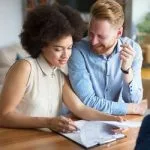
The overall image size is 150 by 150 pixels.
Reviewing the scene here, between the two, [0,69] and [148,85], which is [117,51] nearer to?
[148,85]

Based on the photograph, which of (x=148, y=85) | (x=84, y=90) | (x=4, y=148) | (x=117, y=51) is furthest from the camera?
(x=148, y=85)

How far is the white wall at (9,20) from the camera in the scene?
3.77m

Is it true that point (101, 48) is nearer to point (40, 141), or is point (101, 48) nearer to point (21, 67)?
point (21, 67)

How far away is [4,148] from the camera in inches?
51.9

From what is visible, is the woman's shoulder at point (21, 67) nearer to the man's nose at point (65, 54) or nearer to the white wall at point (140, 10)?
the man's nose at point (65, 54)

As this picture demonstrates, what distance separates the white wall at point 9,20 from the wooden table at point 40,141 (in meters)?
2.45

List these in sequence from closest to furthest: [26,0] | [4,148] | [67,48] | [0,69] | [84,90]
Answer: [4,148] → [67,48] → [84,90] → [0,69] → [26,0]

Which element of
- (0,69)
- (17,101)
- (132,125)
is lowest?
(0,69)

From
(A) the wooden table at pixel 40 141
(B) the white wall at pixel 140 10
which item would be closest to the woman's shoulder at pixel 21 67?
(A) the wooden table at pixel 40 141

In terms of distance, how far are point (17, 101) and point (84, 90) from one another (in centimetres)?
36

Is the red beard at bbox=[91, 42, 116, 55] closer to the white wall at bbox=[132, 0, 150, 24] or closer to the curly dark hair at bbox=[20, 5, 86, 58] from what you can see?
the curly dark hair at bbox=[20, 5, 86, 58]

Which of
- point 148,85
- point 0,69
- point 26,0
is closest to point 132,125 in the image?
point 148,85

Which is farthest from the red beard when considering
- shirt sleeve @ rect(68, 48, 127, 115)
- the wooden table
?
the wooden table

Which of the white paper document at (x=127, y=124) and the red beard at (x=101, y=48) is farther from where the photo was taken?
the red beard at (x=101, y=48)
